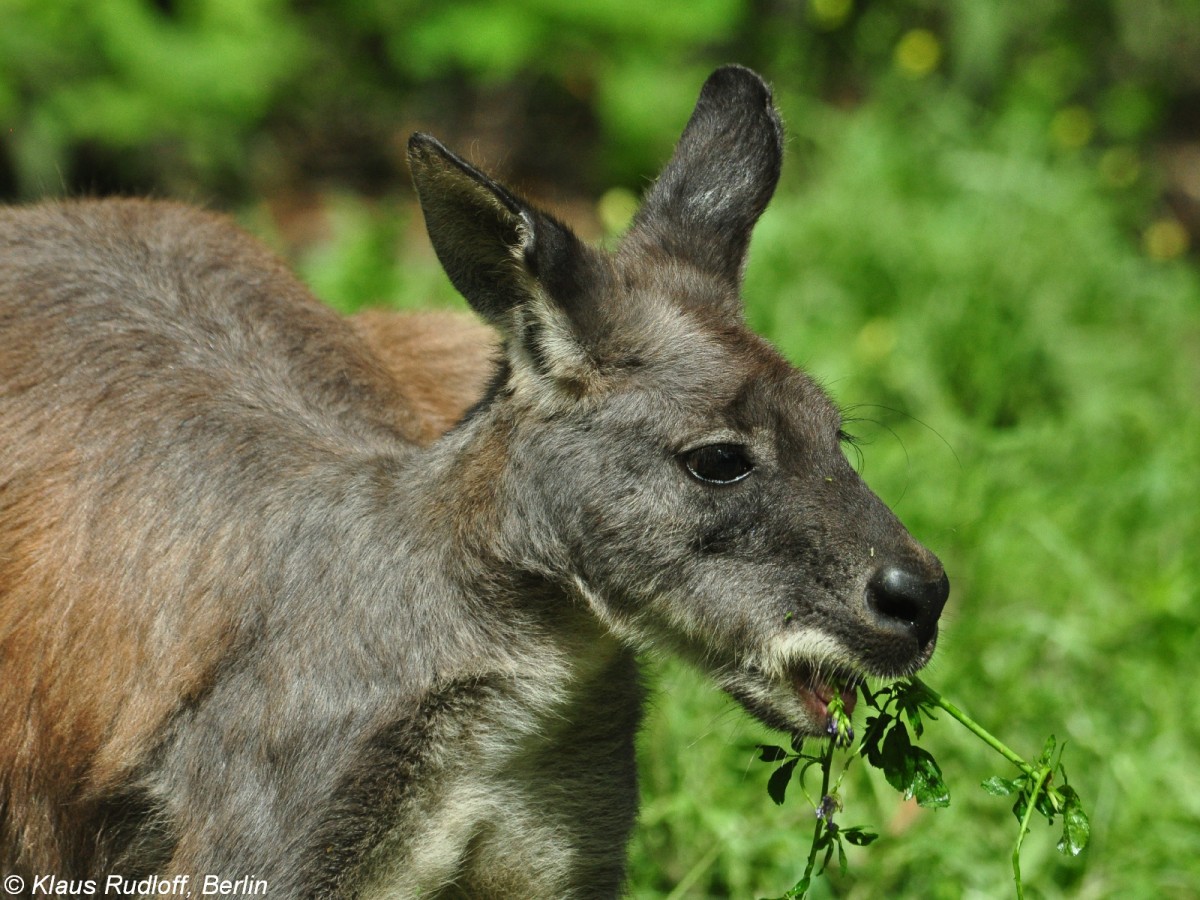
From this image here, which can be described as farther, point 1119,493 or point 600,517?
point 1119,493

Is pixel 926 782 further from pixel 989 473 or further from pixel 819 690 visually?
pixel 989 473

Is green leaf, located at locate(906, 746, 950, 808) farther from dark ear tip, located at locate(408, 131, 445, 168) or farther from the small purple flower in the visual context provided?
dark ear tip, located at locate(408, 131, 445, 168)

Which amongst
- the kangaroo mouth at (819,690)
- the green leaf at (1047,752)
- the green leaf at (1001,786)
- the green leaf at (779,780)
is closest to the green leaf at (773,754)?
the green leaf at (779,780)

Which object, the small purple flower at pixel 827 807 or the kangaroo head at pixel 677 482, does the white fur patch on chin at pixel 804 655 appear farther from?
the small purple flower at pixel 827 807

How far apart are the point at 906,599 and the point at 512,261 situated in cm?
124

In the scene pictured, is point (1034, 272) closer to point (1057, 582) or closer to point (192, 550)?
point (1057, 582)

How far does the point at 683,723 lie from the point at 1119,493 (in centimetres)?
265

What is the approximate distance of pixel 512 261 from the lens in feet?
12.4

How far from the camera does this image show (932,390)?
7508 mm

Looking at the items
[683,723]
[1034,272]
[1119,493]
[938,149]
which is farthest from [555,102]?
[683,723]

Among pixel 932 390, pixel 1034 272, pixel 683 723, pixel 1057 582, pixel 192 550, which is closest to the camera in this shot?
pixel 192 550

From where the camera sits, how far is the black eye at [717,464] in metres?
3.72

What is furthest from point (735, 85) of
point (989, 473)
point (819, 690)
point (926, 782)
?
point (989, 473)

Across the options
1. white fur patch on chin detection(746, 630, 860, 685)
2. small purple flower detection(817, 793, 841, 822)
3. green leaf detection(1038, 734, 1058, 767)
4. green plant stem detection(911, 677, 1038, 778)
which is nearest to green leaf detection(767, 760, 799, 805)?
small purple flower detection(817, 793, 841, 822)
